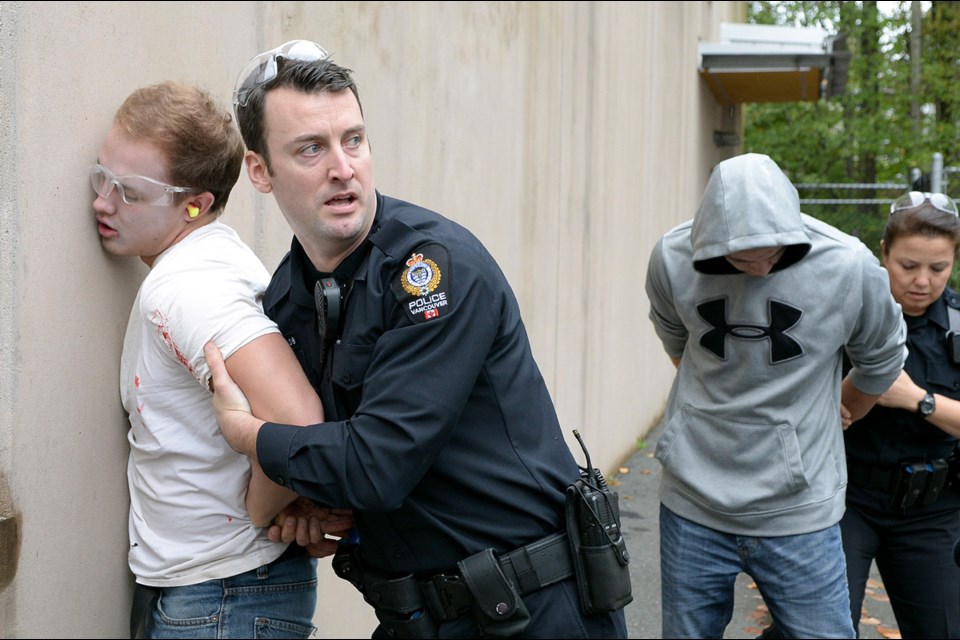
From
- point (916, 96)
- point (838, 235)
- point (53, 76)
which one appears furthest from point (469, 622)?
point (916, 96)

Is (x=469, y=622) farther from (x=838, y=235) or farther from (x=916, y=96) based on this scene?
(x=916, y=96)

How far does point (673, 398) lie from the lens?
3.56 metres

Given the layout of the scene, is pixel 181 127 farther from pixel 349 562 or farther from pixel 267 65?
pixel 349 562

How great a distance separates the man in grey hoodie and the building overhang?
9058mm

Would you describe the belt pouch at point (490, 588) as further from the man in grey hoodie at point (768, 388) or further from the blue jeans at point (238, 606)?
the man in grey hoodie at point (768, 388)

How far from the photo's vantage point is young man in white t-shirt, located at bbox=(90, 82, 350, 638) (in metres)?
2.33

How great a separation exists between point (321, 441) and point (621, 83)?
21.2 ft

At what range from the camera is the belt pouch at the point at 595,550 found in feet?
7.32

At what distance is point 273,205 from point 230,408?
50.6 inches

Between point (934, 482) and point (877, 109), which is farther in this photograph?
point (877, 109)

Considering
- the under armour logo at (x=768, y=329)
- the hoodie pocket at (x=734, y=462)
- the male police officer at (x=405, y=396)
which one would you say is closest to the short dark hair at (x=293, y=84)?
the male police officer at (x=405, y=396)

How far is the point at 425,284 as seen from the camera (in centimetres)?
208

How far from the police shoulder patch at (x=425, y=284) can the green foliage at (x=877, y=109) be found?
17.8 meters

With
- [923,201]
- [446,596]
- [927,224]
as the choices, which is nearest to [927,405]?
[927,224]
